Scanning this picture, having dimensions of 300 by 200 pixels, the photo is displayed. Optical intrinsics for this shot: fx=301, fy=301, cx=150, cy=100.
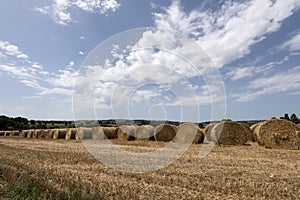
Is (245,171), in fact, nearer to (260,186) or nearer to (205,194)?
(260,186)

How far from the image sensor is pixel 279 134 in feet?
49.1

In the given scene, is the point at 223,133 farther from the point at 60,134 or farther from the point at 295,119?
the point at 295,119

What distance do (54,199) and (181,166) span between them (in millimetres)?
4314

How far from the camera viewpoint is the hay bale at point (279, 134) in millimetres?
14625

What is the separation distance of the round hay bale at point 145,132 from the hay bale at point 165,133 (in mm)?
894

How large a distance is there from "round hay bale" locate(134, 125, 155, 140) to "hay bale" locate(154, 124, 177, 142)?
0.89 m

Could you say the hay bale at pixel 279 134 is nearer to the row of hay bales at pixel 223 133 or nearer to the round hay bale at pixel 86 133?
the row of hay bales at pixel 223 133

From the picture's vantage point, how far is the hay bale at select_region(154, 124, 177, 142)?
20953 mm

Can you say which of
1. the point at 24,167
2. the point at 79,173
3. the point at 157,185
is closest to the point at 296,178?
the point at 157,185

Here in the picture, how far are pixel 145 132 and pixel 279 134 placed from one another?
393 inches

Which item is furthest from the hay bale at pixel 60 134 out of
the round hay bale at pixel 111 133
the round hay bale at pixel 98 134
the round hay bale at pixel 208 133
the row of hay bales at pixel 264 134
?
the row of hay bales at pixel 264 134

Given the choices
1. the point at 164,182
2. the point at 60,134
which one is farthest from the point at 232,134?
the point at 60,134

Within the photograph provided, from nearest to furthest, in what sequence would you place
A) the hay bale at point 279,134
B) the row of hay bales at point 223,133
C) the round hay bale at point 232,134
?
the hay bale at point 279,134 < the row of hay bales at point 223,133 < the round hay bale at point 232,134

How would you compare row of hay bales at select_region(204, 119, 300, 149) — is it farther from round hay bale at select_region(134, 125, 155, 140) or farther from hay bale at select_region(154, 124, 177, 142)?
round hay bale at select_region(134, 125, 155, 140)
